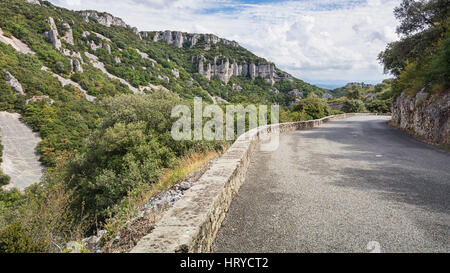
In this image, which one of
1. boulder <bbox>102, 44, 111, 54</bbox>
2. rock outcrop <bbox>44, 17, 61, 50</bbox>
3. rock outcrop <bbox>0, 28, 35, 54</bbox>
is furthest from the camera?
boulder <bbox>102, 44, 111, 54</bbox>

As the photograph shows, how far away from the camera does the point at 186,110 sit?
16.3 meters

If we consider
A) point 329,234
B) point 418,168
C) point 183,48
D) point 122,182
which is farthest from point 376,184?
point 183,48

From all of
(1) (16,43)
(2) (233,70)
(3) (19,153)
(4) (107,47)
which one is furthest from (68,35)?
(2) (233,70)

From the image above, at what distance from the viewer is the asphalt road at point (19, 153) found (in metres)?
41.0

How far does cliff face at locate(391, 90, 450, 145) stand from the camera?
11.3m

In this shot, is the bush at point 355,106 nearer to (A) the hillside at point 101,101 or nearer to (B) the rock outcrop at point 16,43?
(A) the hillside at point 101,101

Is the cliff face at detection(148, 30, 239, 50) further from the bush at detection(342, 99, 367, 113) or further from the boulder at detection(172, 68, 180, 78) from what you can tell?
the bush at detection(342, 99, 367, 113)

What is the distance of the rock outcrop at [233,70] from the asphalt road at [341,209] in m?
129

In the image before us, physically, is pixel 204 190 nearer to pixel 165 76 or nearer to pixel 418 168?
pixel 418 168

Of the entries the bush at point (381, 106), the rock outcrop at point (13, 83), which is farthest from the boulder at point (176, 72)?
the bush at point (381, 106)

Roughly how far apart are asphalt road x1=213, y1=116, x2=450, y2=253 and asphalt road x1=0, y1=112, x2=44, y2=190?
1908 inches

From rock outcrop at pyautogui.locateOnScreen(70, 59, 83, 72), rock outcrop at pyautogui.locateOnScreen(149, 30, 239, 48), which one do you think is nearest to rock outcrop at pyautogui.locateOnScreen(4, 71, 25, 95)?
rock outcrop at pyautogui.locateOnScreen(70, 59, 83, 72)

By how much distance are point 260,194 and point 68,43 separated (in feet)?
369

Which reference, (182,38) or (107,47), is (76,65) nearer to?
(107,47)
